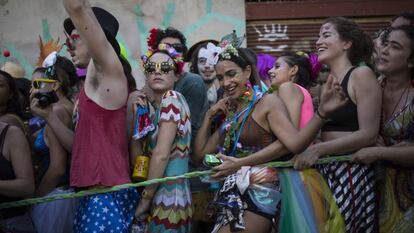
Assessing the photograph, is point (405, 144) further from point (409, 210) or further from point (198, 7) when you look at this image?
point (198, 7)

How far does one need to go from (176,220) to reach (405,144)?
153cm

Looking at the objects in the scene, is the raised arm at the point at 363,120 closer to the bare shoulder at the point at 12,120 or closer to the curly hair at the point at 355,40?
the curly hair at the point at 355,40

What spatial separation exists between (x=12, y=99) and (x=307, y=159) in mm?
2309

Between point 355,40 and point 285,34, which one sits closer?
point 355,40

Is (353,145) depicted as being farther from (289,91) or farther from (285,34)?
(285,34)

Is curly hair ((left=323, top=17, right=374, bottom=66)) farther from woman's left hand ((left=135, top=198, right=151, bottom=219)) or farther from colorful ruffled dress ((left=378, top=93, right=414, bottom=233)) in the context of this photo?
woman's left hand ((left=135, top=198, right=151, bottom=219))

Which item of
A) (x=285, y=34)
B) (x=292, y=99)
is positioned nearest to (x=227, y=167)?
(x=292, y=99)

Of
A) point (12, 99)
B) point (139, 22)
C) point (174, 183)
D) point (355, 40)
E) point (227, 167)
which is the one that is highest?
point (139, 22)

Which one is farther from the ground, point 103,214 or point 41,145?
point 41,145

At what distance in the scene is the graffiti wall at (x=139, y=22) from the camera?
8781 millimetres

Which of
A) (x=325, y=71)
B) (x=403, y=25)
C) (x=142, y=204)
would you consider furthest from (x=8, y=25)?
(x=403, y=25)

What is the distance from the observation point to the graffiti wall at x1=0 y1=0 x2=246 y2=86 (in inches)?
346

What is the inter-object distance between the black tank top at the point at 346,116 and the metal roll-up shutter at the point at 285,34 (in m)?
4.63

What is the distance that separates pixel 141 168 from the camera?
13.6 ft
